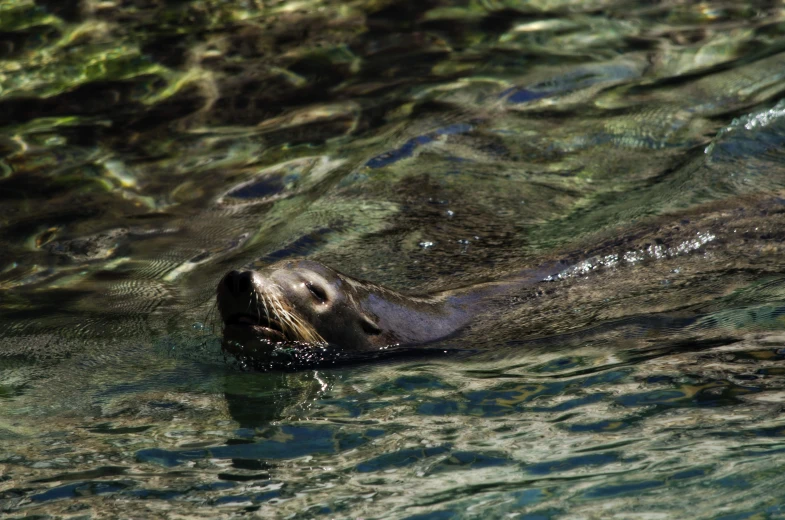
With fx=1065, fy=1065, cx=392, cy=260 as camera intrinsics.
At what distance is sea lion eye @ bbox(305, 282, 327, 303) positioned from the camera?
5941 millimetres

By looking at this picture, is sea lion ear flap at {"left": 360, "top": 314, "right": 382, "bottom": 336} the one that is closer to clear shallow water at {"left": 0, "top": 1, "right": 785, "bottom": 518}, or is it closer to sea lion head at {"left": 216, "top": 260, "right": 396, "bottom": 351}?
sea lion head at {"left": 216, "top": 260, "right": 396, "bottom": 351}

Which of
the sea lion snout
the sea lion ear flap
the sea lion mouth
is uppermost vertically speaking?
the sea lion snout

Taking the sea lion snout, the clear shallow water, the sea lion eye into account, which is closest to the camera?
the clear shallow water

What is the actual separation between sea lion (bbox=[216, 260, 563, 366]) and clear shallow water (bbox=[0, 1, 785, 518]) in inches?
7.8

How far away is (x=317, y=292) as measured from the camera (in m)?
5.96

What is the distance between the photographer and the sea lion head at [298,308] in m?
5.47

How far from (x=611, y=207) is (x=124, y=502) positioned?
5183mm

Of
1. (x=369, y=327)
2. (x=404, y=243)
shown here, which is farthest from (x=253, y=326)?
(x=404, y=243)

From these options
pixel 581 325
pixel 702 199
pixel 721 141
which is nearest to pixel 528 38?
pixel 721 141

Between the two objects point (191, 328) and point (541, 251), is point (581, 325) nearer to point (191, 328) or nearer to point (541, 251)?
point (541, 251)

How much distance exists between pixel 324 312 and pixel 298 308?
0.18m

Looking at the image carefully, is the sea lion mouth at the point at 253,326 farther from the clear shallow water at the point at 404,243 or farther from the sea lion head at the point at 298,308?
the clear shallow water at the point at 404,243

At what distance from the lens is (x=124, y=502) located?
3.84m

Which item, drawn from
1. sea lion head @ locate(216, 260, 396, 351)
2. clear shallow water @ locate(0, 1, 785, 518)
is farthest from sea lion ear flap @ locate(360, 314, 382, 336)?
clear shallow water @ locate(0, 1, 785, 518)
